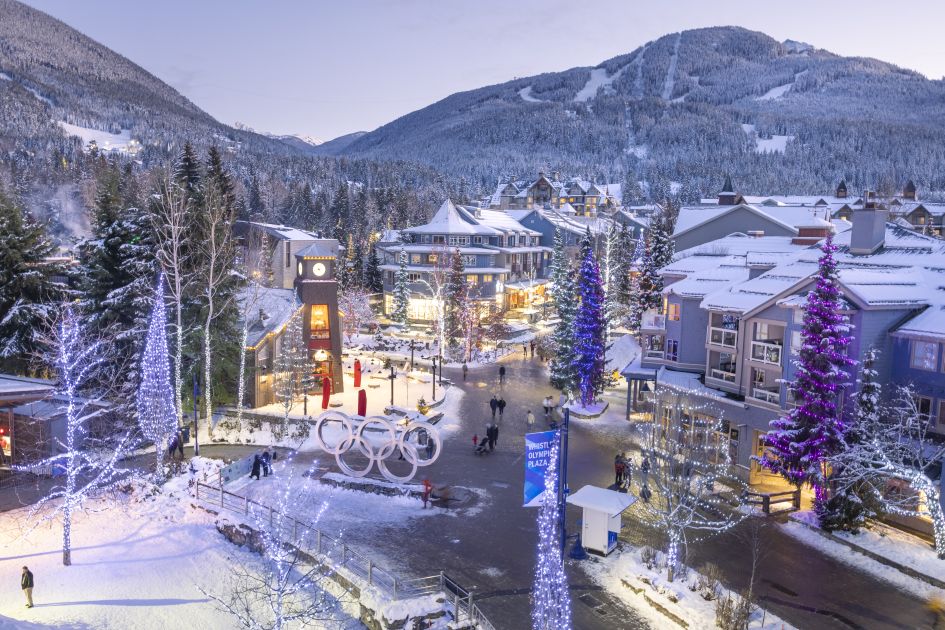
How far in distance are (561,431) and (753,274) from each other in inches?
720

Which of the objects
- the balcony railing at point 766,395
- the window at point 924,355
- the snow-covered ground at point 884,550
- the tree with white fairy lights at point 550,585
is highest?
the window at point 924,355

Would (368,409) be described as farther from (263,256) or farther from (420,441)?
(263,256)

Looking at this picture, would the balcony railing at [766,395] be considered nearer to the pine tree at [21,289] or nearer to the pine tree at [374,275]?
the pine tree at [21,289]

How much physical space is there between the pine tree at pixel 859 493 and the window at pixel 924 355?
2180 mm

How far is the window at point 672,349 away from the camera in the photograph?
107 feet

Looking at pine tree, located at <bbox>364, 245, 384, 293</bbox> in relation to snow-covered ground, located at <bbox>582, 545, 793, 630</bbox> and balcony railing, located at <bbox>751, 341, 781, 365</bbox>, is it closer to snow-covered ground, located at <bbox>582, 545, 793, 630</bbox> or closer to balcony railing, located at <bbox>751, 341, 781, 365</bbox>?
balcony railing, located at <bbox>751, 341, 781, 365</bbox>

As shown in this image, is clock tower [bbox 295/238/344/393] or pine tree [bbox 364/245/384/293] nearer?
clock tower [bbox 295/238/344/393]

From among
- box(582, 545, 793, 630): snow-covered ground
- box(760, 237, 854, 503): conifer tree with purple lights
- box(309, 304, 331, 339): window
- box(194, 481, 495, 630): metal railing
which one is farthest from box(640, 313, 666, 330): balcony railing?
box(194, 481, 495, 630): metal railing

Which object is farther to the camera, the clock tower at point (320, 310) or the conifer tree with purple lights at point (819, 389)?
the clock tower at point (320, 310)

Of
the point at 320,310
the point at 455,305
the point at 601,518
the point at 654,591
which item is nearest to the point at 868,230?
the point at 601,518

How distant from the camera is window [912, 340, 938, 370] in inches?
880

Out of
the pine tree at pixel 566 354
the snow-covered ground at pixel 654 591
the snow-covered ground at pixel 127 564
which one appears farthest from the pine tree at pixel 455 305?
the snow-covered ground at pixel 654 591

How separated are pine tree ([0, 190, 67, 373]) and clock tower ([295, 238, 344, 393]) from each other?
12612 millimetres

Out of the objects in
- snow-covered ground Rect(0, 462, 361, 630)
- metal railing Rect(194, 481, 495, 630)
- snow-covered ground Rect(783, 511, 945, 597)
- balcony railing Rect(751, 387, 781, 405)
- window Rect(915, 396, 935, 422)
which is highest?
window Rect(915, 396, 935, 422)
